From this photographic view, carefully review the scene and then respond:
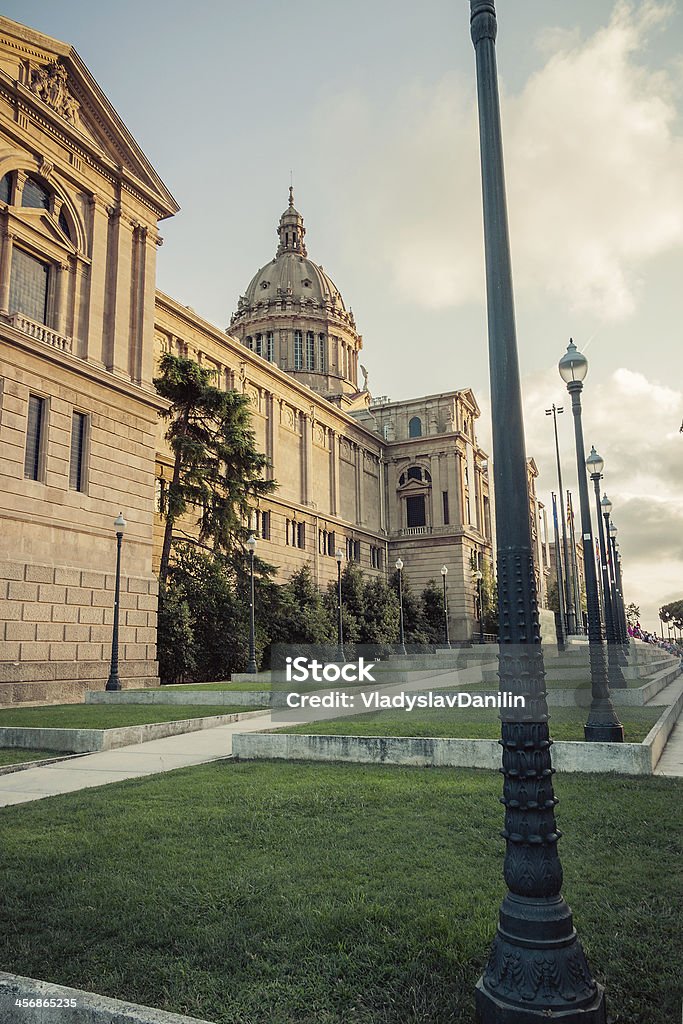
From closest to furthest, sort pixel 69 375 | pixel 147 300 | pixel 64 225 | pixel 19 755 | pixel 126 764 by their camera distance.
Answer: pixel 126 764 < pixel 19 755 < pixel 69 375 < pixel 64 225 < pixel 147 300

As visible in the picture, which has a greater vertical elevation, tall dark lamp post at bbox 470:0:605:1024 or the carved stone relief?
the carved stone relief

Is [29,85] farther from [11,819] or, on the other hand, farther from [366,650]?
[366,650]

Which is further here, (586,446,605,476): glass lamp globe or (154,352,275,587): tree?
(154,352,275,587): tree

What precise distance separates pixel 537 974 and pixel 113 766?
31.7 feet

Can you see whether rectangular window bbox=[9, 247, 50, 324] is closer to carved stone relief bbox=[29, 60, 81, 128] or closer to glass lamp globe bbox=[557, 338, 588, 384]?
carved stone relief bbox=[29, 60, 81, 128]

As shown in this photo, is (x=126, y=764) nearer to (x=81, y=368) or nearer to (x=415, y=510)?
(x=81, y=368)

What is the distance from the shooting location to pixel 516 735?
157 inches

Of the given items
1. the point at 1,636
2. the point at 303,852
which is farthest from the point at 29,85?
the point at 303,852

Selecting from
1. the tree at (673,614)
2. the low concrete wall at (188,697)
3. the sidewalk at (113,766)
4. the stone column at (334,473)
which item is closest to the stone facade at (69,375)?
the low concrete wall at (188,697)

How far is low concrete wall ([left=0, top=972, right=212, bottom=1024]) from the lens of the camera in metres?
3.59

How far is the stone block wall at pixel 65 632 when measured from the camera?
21078 mm

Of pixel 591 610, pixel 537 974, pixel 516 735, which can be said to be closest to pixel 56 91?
pixel 591 610

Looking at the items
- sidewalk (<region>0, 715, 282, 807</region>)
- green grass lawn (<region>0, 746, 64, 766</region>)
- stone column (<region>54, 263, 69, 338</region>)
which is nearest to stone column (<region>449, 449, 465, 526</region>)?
stone column (<region>54, 263, 69, 338</region>)

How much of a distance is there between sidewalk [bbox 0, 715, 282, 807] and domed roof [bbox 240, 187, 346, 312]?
243 feet
